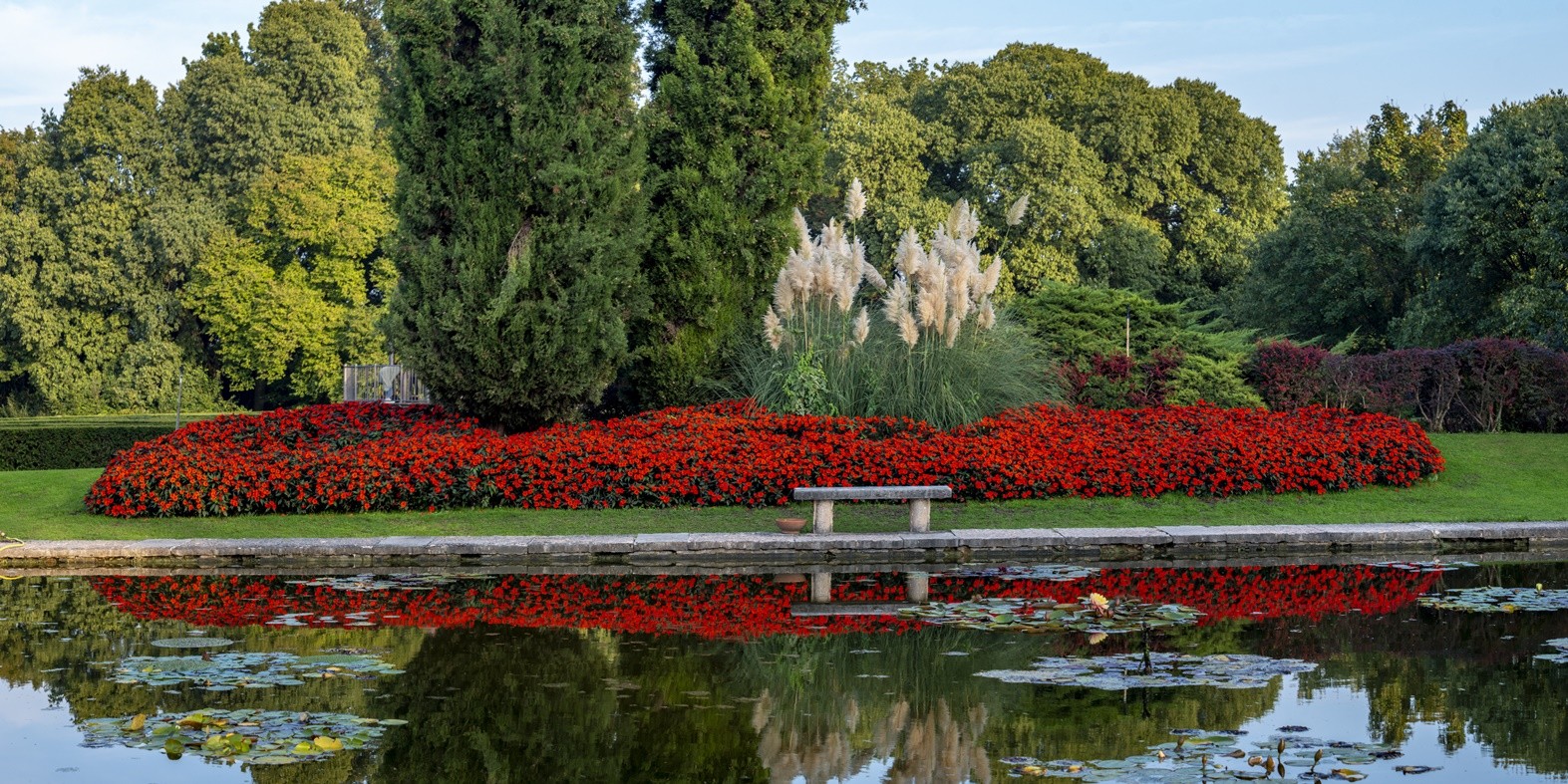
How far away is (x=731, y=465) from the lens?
13.7 m

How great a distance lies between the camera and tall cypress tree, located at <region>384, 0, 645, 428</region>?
1486 centimetres

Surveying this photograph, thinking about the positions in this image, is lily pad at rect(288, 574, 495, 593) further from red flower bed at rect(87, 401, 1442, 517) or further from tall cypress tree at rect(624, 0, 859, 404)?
tall cypress tree at rect(624, 0, 859, 404)

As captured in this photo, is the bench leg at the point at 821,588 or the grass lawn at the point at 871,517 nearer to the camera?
the bench leg at the point at 821,588

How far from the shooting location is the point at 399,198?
15.3 m

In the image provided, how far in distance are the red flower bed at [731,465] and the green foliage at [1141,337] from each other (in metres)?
3.18

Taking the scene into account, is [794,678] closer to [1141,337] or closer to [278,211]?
[1141,337]

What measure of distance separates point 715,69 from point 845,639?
9.39 m

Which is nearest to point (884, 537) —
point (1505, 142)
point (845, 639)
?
point (845, 639)

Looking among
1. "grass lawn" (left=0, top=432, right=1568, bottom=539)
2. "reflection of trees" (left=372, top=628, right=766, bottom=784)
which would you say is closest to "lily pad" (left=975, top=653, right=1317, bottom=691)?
"reflection of trees" (left=372, top=628, right=766, bottom=784)

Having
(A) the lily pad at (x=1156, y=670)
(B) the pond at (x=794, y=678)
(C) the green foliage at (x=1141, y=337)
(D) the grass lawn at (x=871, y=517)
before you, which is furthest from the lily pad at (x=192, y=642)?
(C) the green foliage at (x=1141, y=337)

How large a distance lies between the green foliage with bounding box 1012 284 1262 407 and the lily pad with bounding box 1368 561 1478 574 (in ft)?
21.2

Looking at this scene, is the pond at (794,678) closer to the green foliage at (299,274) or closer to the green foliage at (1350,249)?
the green foliage at (1350,249)

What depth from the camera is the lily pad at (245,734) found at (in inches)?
231

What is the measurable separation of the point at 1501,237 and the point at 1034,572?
63.6 feet
